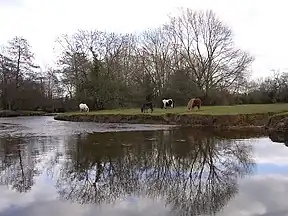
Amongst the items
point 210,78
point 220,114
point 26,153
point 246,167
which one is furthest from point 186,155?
point 210,78

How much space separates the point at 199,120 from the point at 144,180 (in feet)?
51.2

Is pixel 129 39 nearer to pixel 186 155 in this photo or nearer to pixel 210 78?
pixel 210 78

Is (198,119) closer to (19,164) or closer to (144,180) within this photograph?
(19,164)

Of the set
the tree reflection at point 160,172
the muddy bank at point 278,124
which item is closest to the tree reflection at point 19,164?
the tree reflection at point 160,172

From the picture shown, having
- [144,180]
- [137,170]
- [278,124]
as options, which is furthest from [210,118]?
[144,180]

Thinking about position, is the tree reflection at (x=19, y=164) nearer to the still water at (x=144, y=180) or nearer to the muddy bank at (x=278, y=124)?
the still water at (x=144, y=180)

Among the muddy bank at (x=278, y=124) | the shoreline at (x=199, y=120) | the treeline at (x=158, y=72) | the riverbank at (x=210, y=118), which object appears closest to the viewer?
the muddy bank at (x=278, y=124)

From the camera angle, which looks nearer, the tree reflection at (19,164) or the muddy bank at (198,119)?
the tree reflection at (19,164)

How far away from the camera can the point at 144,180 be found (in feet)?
24.7

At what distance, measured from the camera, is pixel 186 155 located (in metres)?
10.6

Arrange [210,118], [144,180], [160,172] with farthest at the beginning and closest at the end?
[210,118] < [160,172] < [144,180]

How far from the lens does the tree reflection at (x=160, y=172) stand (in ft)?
20.7

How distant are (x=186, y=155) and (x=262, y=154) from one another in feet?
6.77

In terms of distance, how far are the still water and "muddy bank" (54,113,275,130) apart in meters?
8.41
